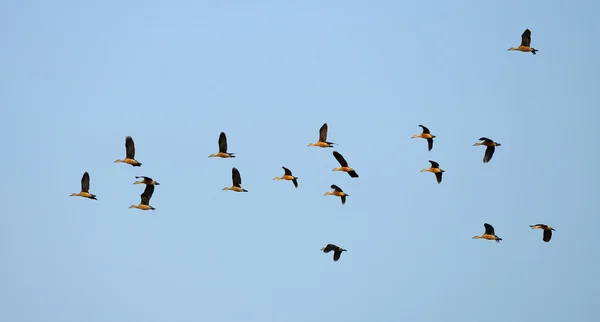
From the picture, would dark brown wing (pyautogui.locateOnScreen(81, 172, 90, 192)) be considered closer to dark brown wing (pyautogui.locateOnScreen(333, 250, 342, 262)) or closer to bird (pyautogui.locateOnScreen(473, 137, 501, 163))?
dark brown wing (pyautogui.locateOnScreen(333, 250, 342, 262))

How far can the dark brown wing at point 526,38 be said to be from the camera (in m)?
61.4

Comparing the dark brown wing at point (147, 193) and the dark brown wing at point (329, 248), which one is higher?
the dark brown wing at point (147, 193)

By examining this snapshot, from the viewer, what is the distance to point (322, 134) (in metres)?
62.4

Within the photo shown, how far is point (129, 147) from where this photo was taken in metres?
60.2

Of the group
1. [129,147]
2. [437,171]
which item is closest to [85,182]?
[129,147]

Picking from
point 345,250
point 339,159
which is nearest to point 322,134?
point 339,159

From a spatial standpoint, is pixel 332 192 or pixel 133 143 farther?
pixel 332 192

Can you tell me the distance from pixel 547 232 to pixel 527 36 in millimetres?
9093

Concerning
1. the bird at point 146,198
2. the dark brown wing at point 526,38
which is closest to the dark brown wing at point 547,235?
the dark brown wing at point 526,38

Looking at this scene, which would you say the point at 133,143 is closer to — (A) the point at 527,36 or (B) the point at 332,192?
(B) the point at 332,192

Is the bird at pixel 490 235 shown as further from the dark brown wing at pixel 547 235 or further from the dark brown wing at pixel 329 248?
the dark brown wing at pixel 329 248

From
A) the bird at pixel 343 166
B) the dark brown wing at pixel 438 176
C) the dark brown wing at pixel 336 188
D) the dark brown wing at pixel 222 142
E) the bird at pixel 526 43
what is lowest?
the dark brown wing at pixel 336 188

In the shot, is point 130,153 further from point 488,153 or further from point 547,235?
point 547,235

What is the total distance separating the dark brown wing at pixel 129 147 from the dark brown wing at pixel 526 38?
18342 millimetres
